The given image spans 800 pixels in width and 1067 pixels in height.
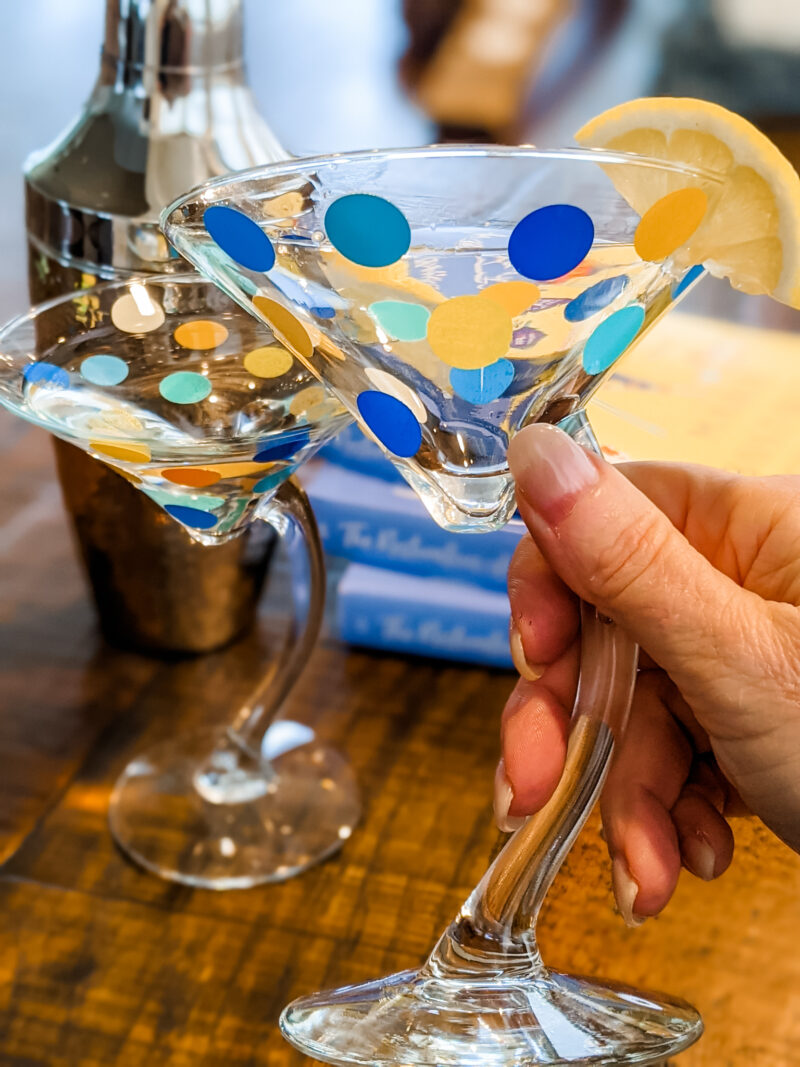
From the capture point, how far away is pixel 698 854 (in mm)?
440

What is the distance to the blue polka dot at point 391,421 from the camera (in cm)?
36

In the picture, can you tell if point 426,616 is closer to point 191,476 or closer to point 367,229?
point 191,476

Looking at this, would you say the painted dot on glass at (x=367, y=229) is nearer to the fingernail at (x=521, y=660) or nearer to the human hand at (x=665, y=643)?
the human hand at (x=665, y=643)

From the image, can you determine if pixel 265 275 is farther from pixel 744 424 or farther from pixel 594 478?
pixel 744 424

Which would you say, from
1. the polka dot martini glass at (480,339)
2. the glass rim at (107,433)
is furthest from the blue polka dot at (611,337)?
the glass rim at (107,433)

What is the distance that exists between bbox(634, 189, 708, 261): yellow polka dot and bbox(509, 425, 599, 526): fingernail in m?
0.05

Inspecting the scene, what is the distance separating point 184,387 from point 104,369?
0.03m

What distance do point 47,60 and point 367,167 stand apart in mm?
1531

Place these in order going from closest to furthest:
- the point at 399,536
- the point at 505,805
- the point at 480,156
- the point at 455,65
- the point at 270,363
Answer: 1. the point at 480,156
2. the point at 505,805
3. the point at 270,363
4. the point at 399,536
5. the point at 455,65

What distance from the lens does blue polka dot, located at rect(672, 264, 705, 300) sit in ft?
1.18

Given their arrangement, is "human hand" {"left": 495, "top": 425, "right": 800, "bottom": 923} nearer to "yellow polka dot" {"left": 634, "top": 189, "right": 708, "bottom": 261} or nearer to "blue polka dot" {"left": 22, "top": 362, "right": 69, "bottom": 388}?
"yellow polka dot" {"left": 634, "top": 189, "right": 708, "bottom": 261}

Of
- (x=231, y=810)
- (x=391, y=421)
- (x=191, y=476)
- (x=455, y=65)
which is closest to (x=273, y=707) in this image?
(x=231, y=810)

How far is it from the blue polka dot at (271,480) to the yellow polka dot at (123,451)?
54 millimetres

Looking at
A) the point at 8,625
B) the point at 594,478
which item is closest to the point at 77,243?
the point at 8,625
